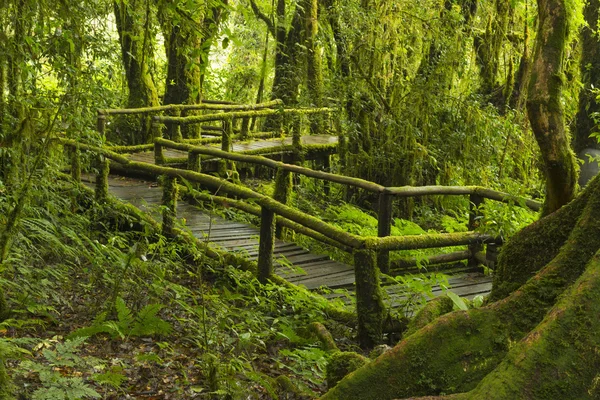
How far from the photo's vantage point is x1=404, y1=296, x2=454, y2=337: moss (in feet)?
17.5

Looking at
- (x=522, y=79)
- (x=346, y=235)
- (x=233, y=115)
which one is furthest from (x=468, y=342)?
(x=522, y=79)

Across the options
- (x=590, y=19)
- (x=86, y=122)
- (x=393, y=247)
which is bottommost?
(x=393, y=247)

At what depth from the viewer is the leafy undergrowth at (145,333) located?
17.3 feet

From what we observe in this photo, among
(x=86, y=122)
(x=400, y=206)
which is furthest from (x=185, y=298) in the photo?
(x=400, y=206)

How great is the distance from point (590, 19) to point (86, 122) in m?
8.53

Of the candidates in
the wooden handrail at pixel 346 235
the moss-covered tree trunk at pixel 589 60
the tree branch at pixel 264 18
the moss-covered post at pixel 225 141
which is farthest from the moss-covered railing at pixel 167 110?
the moss-covered tree trunk at pixel 589 60

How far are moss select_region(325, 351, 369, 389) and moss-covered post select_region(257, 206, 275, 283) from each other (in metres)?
3.67

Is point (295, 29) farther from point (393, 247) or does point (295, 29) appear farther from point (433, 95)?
point (393, 247)

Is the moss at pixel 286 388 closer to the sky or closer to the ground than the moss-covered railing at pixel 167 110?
closer to the ground

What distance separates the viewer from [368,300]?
281 inches

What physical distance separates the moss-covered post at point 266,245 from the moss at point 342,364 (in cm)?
367

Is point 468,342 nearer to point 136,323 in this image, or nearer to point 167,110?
point 136,323

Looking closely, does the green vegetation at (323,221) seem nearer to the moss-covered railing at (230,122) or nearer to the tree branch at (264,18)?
the moss-covered railing at (230,122)

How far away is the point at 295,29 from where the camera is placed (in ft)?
66.2
